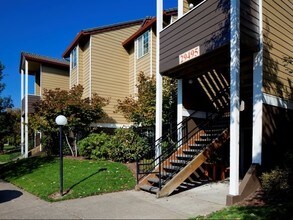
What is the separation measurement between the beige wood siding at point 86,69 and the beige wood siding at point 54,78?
4.71m

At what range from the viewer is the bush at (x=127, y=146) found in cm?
1364

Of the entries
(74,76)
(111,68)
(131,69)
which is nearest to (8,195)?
(111,68)

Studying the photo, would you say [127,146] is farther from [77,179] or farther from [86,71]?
[86,71]

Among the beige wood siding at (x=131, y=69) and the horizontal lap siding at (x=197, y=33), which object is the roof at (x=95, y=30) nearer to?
the beige wood siding at (x=131, y=69)

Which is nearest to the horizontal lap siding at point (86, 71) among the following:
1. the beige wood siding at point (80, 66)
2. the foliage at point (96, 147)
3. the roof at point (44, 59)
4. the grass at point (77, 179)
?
the beige wood siding at point (80, 66)

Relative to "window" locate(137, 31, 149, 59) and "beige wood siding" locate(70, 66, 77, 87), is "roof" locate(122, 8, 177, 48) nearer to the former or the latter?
"window" locate(137, 31, 149, 59)

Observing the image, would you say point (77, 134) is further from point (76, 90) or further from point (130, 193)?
point (130, 193)

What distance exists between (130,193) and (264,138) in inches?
165

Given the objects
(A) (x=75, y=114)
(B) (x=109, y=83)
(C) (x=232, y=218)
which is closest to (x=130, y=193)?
(C) (x=232, y=218)

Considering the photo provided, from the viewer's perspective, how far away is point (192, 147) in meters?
10.7

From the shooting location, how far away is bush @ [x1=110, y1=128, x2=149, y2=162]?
1364 centimetres

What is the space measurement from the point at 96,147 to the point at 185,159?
20.4 feet

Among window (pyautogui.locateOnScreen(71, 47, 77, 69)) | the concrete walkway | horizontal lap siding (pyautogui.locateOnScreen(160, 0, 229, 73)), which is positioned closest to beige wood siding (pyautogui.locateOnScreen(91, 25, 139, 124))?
window (pyautogui.locateOnScreen(71, 47, 77, 69))

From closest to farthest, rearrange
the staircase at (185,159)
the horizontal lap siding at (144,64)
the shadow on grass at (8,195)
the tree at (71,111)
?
1. the staircase at (185,159)
2. the shadow on grass at (8,195)
3. the tree at (71,111)
4. the horizontal lap siding at (144,64)
